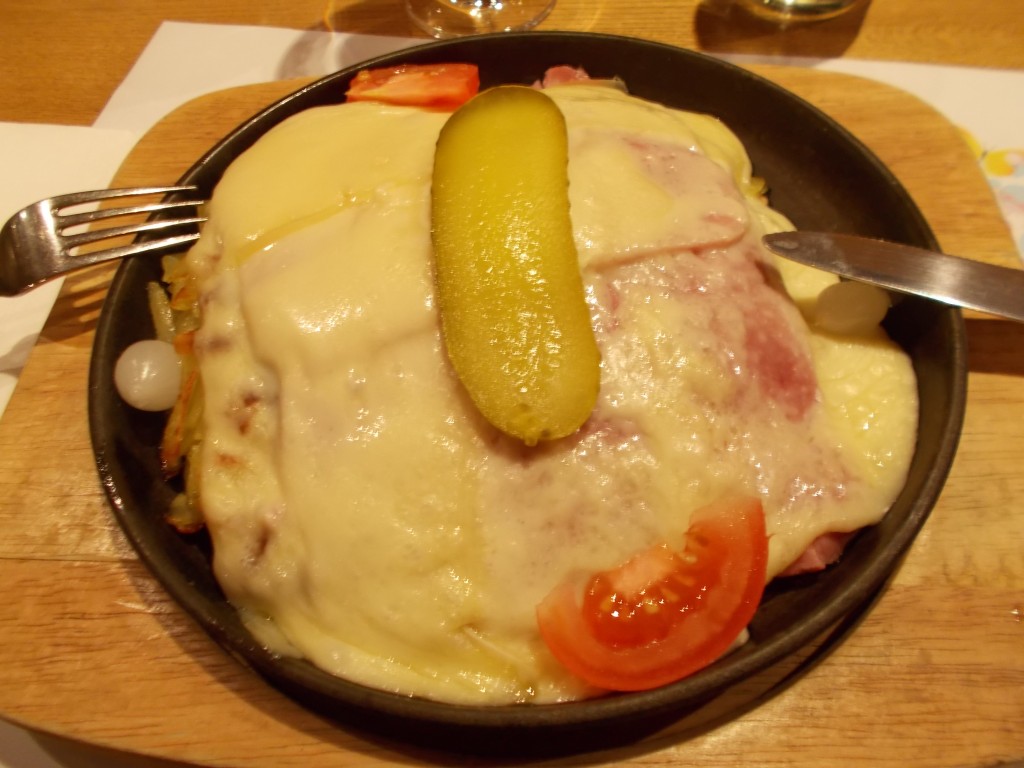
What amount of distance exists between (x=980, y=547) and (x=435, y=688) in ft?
3.52

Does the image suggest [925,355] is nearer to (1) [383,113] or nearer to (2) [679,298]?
(2) [679,298]

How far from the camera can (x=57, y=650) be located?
1368 mm

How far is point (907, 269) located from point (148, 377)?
1.48 metres

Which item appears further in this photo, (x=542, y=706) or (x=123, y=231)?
(x=123, y=231)

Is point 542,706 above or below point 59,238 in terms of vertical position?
below

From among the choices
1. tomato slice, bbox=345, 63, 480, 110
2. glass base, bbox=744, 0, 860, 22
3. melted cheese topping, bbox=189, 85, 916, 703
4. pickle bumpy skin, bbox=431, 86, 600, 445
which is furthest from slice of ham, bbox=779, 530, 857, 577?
glass base, bbox=744, 0, 860, 22

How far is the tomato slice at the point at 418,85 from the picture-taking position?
167 centimetres

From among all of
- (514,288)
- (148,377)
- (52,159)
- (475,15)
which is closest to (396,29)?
(475,15)

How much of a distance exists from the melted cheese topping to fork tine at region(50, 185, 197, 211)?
279mm

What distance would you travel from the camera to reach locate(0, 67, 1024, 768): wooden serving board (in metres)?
1.26

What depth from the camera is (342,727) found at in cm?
129

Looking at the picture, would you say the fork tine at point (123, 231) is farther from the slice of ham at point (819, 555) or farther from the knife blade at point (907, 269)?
the slice of ham at point (819, 555)

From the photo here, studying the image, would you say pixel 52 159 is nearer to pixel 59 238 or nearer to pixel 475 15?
pixel 59 238

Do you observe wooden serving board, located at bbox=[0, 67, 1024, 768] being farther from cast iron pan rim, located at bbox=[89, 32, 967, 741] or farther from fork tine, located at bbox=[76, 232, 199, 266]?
fork tine, located at bbox=[76, 232, 199, 266]
